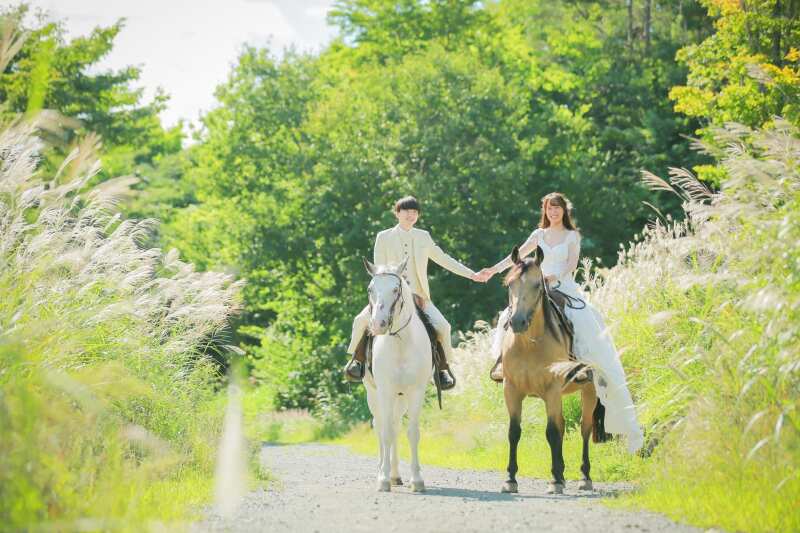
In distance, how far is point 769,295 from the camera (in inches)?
293

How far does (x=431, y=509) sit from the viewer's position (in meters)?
8.95

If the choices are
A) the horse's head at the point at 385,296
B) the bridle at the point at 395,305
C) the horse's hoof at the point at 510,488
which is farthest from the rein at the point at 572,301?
the horse's hoof at the point at 510,488

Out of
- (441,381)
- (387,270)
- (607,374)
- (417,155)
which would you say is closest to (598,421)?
Answer: (607,374)

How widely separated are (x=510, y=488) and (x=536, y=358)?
128 centimetres

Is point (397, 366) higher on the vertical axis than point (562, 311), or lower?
lower

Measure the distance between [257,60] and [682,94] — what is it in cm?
1714

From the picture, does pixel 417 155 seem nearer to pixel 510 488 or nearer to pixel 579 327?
pixel 579 327

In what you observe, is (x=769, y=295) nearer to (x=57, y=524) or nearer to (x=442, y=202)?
(x=57, y=524)

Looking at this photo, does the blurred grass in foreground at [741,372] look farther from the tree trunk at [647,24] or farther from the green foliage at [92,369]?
the tree trunk at [647,24]

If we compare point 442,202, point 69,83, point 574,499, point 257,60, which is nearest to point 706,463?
point 574,499

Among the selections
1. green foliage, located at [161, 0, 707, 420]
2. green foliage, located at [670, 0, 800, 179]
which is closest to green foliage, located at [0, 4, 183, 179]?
green foliage, located at [161, 0, 707, 420]

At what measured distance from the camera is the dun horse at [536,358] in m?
10.5

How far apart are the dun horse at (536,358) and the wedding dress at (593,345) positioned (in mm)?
279

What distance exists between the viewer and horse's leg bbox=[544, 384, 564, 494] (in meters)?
10.6
